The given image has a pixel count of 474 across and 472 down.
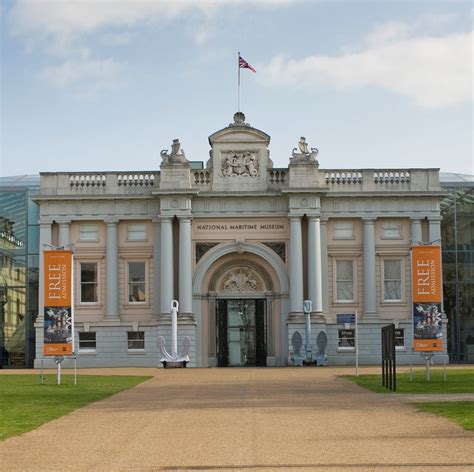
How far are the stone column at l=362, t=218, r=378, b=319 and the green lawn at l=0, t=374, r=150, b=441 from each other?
62.4 feet

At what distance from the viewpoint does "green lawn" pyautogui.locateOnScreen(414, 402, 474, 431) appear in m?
20.3

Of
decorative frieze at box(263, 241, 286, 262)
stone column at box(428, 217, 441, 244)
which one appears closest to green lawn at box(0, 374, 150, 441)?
decorative frieze at box(263, 241, 286, 262)

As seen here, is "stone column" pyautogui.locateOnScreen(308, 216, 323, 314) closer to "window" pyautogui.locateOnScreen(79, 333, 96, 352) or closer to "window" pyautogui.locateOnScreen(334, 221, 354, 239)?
"window" pyautogui.locateOnScreen(334, 221, 354, 239)

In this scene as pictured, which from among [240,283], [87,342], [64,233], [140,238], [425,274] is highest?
[64,233]

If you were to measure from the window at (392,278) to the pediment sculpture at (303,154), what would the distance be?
268 inches

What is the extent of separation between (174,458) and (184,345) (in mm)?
38663

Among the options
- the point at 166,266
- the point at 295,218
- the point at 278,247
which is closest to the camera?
the point at 166,266

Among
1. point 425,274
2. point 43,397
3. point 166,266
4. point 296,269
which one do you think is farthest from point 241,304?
point 43,397

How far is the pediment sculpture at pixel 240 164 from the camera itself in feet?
187

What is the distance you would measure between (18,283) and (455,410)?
40.2 metres

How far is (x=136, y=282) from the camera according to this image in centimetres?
5741

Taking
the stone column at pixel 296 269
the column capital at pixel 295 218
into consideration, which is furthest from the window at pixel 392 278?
the column capital at pixel 295 218

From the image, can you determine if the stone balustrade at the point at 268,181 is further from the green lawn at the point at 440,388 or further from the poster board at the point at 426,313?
the poster board at the point at 426,313

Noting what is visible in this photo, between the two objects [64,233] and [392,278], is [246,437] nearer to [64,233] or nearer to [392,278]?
[64,233]
